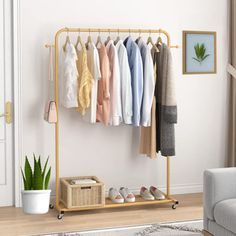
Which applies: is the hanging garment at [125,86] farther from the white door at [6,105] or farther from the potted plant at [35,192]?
the white door at [6,105]

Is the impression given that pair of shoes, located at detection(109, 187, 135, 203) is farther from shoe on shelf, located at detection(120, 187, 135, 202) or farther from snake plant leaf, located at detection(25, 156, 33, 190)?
snake plant leaf, located at detection(25, 156, 33, 190)

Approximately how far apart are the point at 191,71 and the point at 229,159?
1.07 meters

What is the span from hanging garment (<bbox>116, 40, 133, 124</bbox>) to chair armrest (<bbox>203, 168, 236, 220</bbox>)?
134cm

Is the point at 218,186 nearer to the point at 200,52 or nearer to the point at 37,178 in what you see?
the point at 37,178

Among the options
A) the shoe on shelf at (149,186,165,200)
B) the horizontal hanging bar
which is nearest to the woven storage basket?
the shoe on shelf at (149,186,165,200)

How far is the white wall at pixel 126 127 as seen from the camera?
5.63 m

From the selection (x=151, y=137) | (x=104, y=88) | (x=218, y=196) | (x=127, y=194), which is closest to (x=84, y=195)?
(x=127, y=194)

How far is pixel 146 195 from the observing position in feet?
18.6

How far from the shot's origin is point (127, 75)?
543cm

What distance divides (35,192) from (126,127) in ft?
4.25

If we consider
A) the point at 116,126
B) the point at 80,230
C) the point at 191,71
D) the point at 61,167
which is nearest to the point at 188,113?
the point at 191,71

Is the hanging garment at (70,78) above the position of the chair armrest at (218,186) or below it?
above

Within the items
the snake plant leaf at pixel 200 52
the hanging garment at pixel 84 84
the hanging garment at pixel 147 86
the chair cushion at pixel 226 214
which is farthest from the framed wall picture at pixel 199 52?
the chair cushion at pixel 226 214

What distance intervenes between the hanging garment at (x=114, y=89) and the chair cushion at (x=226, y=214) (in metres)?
1.54
